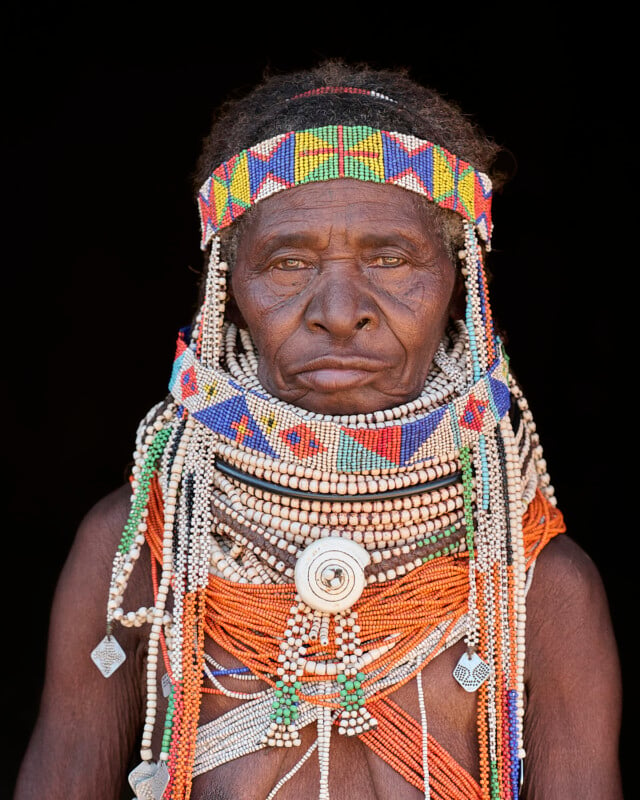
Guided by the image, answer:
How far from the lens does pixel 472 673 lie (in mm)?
2371

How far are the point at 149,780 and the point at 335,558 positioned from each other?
674 millimetres

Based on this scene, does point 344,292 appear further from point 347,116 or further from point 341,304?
point 347,116

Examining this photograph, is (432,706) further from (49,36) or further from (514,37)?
(49,36)

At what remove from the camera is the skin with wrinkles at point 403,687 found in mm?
2375

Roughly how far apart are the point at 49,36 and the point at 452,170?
265cm

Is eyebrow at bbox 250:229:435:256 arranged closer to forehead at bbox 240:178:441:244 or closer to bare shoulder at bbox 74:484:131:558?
forehead at bbox 240:178:441:244

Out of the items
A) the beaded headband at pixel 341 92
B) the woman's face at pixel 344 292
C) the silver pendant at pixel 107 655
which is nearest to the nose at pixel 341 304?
the woman's face at pixel 344 292

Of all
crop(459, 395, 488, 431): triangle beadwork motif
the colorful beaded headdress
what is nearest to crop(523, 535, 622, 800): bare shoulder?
the colorful beaded headdress

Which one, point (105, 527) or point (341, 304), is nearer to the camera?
point (341, 304)

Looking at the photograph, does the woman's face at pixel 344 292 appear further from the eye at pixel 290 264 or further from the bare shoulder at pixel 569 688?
the bare shoulder at pixel 569 688

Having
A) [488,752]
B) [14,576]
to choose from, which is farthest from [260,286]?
[14,576]

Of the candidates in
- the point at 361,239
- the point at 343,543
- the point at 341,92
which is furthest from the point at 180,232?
the point at 343,543

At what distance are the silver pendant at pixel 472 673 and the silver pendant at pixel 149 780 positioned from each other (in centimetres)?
68

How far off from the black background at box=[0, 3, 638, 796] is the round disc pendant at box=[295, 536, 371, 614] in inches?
102
